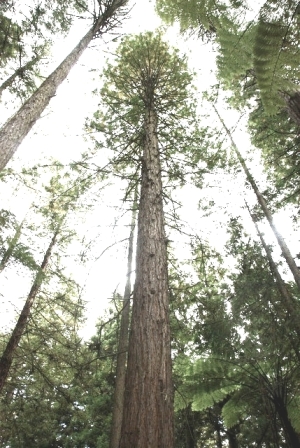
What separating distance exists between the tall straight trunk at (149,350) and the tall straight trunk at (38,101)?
2848 millimetres

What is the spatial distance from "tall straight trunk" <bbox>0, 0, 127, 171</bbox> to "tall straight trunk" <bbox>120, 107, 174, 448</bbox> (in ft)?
9.34

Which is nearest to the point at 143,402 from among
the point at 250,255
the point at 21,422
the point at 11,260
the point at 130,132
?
the point at 11,260

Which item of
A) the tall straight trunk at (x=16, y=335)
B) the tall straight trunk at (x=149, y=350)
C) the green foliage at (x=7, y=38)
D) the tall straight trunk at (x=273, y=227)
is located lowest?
the tall straight trunk at (x=149, y=350)

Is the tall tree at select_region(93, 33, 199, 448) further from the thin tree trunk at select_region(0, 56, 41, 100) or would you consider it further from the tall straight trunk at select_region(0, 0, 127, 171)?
the thin tree trunk at select_region(0, 56, 41, 100)

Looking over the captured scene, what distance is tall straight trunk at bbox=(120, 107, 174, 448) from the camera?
7.45 ft

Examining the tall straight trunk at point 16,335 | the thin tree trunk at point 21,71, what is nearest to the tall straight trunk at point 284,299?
the tall straight trunk at point 16,335

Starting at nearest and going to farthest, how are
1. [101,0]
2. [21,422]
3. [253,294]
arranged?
[101,0], [253,294], [21,422]

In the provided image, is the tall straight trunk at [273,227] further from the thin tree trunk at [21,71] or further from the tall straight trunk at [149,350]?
the thin tree trunk at [21,71]

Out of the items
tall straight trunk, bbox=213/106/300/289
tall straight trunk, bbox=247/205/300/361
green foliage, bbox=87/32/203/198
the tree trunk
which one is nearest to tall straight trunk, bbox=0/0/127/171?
green foliage, bbox=87/32/203/198

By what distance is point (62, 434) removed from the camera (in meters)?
16.3

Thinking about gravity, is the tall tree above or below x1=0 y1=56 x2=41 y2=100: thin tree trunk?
below

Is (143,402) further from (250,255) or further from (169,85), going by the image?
(250,255)

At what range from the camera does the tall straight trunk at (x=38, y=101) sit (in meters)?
5.18

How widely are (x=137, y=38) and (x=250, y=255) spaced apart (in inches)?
314
